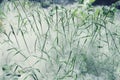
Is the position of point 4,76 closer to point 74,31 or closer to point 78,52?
point 78,52

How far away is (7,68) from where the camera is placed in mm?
2795

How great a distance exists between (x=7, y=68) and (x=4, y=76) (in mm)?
113

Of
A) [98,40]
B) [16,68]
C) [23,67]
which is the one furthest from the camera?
[98,40]

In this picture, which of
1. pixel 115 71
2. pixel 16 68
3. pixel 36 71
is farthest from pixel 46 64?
pixel 115 71

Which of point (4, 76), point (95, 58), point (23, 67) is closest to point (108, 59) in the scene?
point (95, 58)

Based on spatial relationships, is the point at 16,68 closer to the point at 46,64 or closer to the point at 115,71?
the point at 46,64

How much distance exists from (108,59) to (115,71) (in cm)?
19

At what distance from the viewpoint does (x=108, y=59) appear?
2938 mm

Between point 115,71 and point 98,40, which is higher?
point 98,40

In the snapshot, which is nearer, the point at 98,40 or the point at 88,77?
the point at 88,77

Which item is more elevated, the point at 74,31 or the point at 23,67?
the point at 74,31

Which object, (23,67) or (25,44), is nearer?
(23,67)

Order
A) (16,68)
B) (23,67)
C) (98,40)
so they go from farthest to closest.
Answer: (98,40)
(23,67)
(16,68)

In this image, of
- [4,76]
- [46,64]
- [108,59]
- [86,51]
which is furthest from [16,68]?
[108,59]
